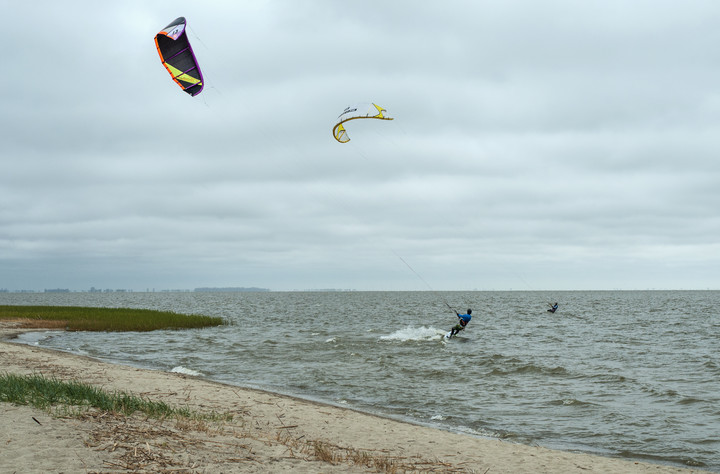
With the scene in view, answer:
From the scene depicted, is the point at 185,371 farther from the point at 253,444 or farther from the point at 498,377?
the point at 253,444

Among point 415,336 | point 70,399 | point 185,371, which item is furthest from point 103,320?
point 70,399

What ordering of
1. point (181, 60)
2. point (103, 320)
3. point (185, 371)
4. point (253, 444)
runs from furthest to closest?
point (103, 320), point (185, 371), point (181, 60), point (253, 444)

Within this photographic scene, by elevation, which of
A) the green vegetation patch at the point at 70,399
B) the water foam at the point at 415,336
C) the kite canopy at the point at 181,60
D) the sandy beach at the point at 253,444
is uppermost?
the kite canopy at the point at 181,60

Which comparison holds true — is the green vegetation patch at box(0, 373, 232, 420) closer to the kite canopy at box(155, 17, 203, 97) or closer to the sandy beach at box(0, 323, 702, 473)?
the sandy beach at box(0, 323, 702, 473)

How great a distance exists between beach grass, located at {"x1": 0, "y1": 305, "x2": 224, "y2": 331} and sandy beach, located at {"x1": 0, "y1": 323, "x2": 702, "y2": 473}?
28.1 meters

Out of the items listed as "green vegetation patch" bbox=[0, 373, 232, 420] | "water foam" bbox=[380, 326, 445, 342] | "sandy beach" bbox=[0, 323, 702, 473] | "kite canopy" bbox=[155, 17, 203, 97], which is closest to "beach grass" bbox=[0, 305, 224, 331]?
"water foam" bbox=[380, 326, 445, 342]

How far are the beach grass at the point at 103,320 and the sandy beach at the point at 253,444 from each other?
2812cm

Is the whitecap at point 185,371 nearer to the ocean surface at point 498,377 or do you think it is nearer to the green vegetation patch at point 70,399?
the ocean surface at point 498,377

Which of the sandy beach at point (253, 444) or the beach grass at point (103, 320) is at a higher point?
the sandy beach at point (253, 444)

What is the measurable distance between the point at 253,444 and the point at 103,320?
38123mm

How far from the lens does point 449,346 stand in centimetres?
3234

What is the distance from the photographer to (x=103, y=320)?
42188mm

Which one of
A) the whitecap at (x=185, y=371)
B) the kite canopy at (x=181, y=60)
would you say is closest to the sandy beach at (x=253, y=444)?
the whitecap at (x=185, y=371)

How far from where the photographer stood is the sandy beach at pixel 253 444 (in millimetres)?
7234
